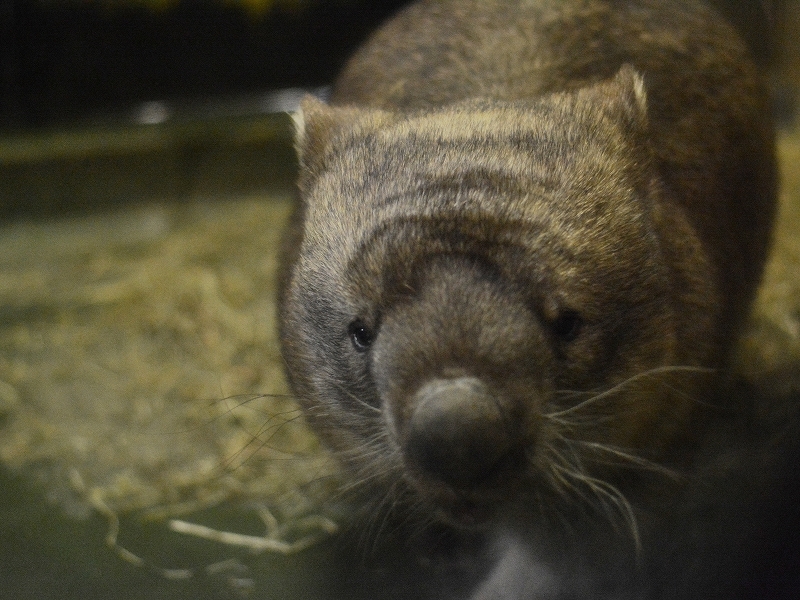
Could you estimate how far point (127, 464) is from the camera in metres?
3.63

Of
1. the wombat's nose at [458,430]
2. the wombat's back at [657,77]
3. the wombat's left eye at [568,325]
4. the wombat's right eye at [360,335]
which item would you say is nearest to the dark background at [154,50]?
the wombat's back at [657,77]

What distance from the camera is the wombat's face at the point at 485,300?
2.01 metres

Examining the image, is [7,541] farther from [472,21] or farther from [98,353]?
[472,21]

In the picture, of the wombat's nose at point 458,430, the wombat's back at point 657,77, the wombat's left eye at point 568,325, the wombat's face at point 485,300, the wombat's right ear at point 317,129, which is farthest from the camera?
the wombat's back at point 657,77

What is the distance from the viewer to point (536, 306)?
214cm

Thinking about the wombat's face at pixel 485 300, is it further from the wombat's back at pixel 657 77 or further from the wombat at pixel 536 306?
the wombat's back at pixel 657 77

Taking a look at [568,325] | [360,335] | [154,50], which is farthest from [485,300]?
[154,50]

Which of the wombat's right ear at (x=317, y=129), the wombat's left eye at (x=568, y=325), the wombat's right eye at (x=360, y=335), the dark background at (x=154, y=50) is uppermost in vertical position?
the wombat's right ear at (x=317, y=129)

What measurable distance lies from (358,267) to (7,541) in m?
1.46

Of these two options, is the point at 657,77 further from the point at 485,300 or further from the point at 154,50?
the point at 154,50

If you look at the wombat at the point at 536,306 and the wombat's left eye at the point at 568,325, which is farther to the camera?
the wombat's left eye at the point at 568,325

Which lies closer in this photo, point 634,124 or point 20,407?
point 634,124

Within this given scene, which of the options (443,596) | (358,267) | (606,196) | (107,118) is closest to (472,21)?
(606,196)

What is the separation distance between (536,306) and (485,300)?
0.14 metres
